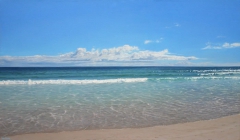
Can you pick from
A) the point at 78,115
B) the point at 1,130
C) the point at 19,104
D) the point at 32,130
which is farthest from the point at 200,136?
the point at 19,104

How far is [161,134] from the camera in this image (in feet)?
9.70

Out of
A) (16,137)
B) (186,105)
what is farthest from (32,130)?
(186,105)

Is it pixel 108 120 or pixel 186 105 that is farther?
pixel 186 105

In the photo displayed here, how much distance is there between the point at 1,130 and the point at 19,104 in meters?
1.98

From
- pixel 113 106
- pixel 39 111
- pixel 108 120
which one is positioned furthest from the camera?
pixel 113 106

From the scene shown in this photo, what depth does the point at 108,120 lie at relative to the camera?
3.73 m

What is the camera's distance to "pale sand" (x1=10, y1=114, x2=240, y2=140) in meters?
2.83

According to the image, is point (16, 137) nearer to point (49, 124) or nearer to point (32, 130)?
point (32, 130)

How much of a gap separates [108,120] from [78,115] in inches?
29.6

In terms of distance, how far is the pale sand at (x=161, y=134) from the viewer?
283 cm

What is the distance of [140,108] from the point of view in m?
4.63

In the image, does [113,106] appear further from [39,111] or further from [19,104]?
[19,104]

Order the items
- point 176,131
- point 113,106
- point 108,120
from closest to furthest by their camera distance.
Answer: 1. point 176,131
2. point 108,120
3. point 113,106

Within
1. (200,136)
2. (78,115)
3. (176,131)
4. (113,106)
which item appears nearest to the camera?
(200,136)
